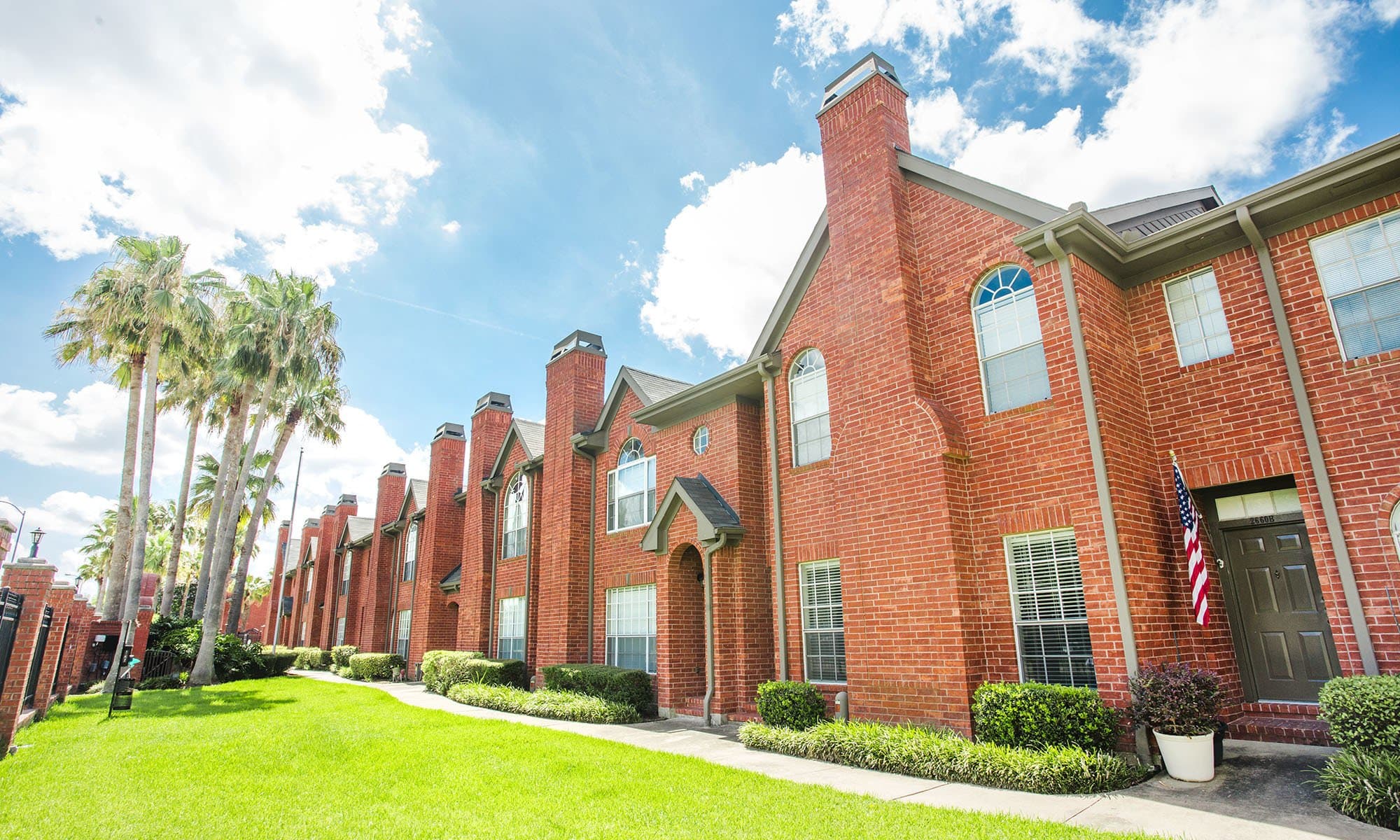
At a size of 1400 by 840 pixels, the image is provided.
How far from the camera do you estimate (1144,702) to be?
25.7ft

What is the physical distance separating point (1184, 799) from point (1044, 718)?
151 centimetres

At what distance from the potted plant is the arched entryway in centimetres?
859

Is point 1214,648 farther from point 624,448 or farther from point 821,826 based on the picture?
point 624,448

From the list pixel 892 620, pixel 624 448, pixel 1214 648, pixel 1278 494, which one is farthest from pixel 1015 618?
→ pixel 624 448

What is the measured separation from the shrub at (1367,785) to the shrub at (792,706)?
6113 millimetres

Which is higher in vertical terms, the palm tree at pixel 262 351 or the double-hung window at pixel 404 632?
the palm tree at pixel 262 351

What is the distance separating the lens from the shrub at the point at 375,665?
1066 inches

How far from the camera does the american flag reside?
866 centimetres

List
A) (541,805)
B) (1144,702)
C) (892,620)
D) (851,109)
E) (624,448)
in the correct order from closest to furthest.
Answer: (541,805)
(1144,702)
(892,620)
(851,109)
(624,448)

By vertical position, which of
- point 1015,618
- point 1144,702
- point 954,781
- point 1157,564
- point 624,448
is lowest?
point 954,781

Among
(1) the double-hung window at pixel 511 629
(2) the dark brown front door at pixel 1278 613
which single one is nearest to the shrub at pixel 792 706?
(2) the dark brown front door at pixel 1278 613

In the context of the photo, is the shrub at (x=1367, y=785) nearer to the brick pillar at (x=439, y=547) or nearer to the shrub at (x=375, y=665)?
the brick pillar at (x=439, y=547)

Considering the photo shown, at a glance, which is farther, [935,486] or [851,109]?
[851,109]

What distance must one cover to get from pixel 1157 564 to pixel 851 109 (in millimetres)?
8447
